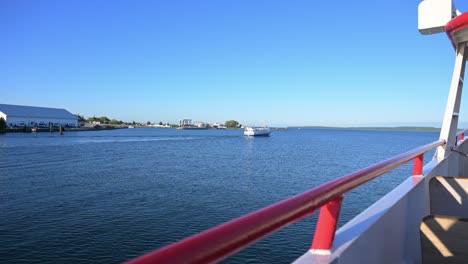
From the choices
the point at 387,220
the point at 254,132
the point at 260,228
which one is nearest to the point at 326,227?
the point at 260,228

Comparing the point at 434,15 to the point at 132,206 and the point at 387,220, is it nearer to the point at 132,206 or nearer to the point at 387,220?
the point at 387,220

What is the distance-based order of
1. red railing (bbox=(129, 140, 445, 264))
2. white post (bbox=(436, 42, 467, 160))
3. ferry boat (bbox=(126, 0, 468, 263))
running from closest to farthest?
red railing (bbox=(129, 140, 445, 264)) < ferry boat (bbox=(126, 0, 468, 263)) < white post (bbox=(436, 42, 467, 160))

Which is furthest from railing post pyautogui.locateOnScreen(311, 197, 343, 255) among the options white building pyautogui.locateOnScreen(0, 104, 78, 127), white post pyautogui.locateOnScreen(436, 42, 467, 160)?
white building pyautogui.locateOnScreen(0, 104, 78, 127)

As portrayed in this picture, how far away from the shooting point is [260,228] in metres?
1.32

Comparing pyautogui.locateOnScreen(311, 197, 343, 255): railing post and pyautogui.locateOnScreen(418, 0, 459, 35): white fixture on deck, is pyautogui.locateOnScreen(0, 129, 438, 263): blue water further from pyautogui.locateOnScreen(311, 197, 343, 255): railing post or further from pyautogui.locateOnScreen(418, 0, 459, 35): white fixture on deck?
pyautogui.locateOnScreen(311, 197, 343, 255): railing post

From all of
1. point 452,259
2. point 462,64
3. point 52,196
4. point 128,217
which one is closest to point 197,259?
point 452,259

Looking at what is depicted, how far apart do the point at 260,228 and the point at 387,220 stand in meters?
2.53

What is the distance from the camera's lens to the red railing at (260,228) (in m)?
1.00

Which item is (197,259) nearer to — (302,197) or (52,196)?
(302,197)

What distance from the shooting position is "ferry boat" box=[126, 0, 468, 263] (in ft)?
3.84

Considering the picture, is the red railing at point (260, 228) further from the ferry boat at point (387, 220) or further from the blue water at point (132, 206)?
the blue water at point (132, 206)

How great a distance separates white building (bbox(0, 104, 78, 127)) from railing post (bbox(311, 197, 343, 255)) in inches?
5390

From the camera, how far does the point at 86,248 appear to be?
41.9ft

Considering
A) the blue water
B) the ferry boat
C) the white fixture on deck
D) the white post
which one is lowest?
the blue water
